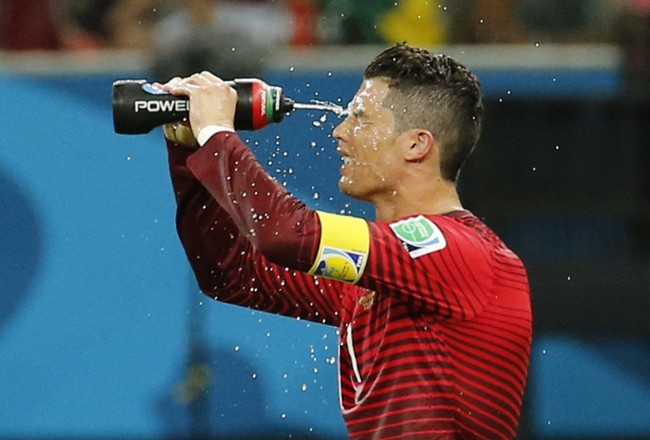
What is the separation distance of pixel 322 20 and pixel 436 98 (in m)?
3.13

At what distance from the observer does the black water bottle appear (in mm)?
3973

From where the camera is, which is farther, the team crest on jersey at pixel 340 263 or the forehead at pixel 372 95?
the forehead at pixel 372 95

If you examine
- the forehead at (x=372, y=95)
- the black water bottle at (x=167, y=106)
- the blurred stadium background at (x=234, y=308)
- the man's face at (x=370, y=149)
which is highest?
the black water bottle at (x=167, y=106)

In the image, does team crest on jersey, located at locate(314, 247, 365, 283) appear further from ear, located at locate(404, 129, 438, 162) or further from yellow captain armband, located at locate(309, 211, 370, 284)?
ear, located at locate(404, 129, 438, 162)

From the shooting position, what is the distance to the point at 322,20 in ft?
23.8

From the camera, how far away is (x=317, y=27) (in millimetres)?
7246

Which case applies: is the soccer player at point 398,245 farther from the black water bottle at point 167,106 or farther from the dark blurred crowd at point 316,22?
the dark blurred crowd at point 316,22

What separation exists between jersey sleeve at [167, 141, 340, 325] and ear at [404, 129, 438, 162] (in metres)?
0.50

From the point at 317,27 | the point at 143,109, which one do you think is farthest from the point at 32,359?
the point at 143,109

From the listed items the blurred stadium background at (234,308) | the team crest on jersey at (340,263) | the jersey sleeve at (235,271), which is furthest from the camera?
the blurred stadium background at (234,308)

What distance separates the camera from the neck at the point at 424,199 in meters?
4.20

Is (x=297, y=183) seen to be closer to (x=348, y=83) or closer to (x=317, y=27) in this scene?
(x=348, y=83)

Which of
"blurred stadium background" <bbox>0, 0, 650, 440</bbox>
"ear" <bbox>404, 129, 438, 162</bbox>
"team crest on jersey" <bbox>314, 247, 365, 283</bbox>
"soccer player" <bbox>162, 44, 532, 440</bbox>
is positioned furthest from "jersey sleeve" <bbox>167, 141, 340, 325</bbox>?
"blurred stadium background" <bbox>0, 0, 650, 440</bbox>

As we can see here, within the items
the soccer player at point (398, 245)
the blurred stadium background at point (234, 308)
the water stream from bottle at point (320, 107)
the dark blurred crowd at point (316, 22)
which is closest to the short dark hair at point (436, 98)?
the soccer player at point (398, 245)
